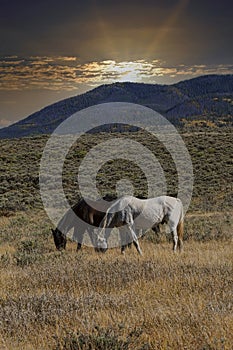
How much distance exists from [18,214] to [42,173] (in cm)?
1548

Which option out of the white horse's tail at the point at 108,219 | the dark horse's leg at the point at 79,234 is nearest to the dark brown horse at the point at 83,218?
the dark horse's leg at the point at 79,234

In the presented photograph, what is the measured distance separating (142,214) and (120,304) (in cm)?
563

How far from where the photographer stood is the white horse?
11.0m

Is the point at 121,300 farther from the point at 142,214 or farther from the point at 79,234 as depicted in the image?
the point at 79,234

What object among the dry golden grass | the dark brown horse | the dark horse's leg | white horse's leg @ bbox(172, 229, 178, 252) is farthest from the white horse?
the dry golden grass

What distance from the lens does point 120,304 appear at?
551cm

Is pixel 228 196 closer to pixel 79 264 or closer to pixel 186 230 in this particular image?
pixel 186 230

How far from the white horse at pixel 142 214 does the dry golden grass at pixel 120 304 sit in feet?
7.08

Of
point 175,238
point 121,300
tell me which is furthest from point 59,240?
point 121,300

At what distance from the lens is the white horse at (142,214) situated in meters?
11.0

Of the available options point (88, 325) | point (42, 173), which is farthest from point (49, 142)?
point (88, 325)

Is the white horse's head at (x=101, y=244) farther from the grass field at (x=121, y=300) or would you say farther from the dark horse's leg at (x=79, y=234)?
Result: the dark horse's leg at (x=79, y=234)

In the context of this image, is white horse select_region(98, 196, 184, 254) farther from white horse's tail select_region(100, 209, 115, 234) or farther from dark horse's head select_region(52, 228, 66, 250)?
dark horse's head select_region(52, 228, 66, 250)

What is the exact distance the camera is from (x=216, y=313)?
462 centimetres
